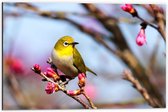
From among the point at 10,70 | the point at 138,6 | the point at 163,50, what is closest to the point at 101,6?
the point at 138,6

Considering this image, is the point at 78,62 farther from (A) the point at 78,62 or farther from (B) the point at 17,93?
(B) the point at 17,93

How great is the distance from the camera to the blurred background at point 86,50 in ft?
7.34

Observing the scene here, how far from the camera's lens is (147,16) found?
225cm

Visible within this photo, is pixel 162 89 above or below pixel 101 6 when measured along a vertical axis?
below

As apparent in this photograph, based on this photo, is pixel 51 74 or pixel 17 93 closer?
pixel 51 74

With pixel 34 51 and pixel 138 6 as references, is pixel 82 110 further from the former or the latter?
pixel 138 6

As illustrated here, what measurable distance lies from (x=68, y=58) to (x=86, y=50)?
188 mm

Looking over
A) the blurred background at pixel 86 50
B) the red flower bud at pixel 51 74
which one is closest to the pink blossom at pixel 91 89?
the blurred background at pixel 86 50

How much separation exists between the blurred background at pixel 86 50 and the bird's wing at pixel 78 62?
5cm

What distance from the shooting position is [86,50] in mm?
2234

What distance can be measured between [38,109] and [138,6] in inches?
25.9

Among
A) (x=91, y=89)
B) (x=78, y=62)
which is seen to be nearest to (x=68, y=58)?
(x=78, y=62)

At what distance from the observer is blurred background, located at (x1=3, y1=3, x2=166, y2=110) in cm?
224

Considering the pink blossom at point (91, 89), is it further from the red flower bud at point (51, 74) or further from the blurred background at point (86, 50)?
the red flower bud at point (51, 74)
